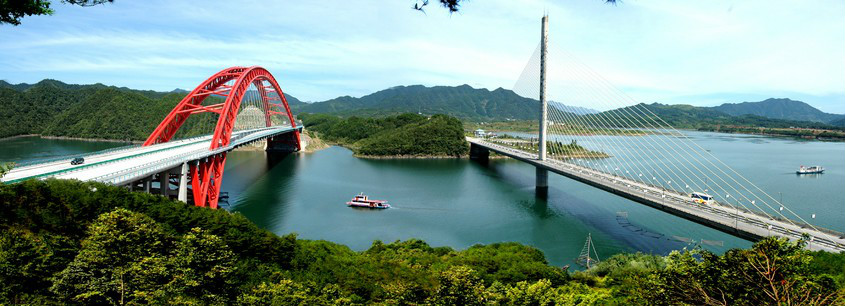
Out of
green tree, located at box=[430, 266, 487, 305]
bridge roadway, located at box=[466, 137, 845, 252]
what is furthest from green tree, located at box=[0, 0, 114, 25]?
bridge roadway, located at box=[466, 137, 845, 252]

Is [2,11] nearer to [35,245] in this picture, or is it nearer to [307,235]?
[35,245]

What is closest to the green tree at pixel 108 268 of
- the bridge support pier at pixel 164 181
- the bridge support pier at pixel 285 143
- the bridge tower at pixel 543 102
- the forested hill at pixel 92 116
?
the bridge support pier at pixel 164 181

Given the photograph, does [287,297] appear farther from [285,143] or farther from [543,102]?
[285,143]

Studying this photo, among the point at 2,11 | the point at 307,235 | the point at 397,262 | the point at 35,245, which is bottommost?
the point at 307,235

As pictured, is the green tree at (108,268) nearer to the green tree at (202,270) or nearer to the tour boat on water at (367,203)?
the green tree at (202,270)

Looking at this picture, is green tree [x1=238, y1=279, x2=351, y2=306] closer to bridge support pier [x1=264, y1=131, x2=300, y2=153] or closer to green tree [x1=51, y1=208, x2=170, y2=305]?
green tree [x1=51, y1=208, x2=170, y2=305]

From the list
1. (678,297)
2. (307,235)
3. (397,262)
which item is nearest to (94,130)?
(307,235)
